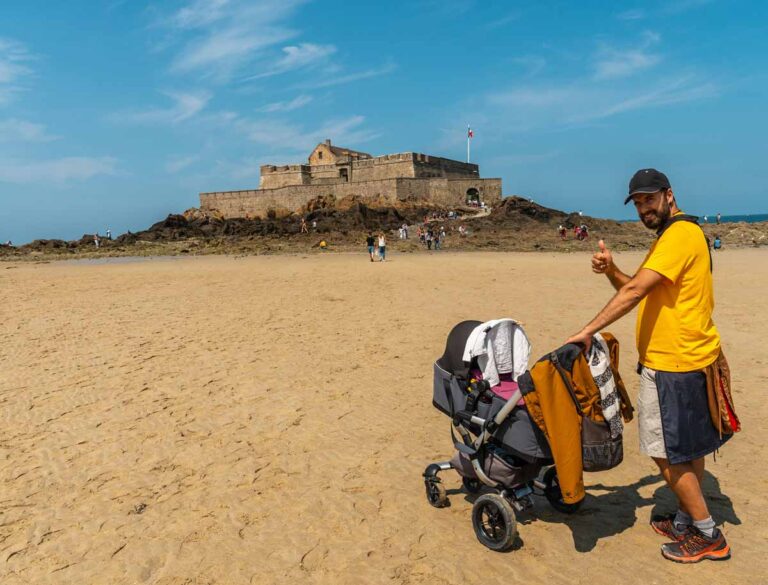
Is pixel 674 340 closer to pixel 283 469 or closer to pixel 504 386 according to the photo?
pixel 504 386

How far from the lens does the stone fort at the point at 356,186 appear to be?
162 feet

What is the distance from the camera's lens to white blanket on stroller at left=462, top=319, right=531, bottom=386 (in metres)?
3.30

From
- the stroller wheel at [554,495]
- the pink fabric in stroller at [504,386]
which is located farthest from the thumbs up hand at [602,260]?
the stroller wheel at [554,495]

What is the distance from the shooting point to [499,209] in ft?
141

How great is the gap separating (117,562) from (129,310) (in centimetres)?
951

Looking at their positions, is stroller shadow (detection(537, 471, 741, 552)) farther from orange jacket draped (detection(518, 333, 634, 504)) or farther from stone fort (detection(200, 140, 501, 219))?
stone fort (detection(200, 140, 501, 219))

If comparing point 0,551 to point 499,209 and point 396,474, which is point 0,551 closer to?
point 396,474

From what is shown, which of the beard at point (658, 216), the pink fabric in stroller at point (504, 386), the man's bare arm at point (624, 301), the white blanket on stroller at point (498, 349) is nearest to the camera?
the man's bare arm at point (624, 301)

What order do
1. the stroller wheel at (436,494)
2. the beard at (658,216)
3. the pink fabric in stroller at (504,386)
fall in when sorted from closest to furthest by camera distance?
the beard at (658,216), the pink fabric in stroller at (504,386), the stroller wheel at (436,494)

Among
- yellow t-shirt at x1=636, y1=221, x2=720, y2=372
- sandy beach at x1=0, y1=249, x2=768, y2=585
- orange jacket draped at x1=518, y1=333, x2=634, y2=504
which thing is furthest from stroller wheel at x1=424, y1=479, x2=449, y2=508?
yellow t-shirt at x1=636, y1=221, x2=720, y2=372

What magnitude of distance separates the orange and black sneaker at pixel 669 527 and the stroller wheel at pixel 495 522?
943 millimetres

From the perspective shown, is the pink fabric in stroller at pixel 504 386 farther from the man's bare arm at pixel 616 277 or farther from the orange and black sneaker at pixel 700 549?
the orange and black sneaker at pixel 700 549

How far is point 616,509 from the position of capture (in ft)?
11.9

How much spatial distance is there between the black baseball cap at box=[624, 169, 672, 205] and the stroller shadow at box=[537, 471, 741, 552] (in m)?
2.13
